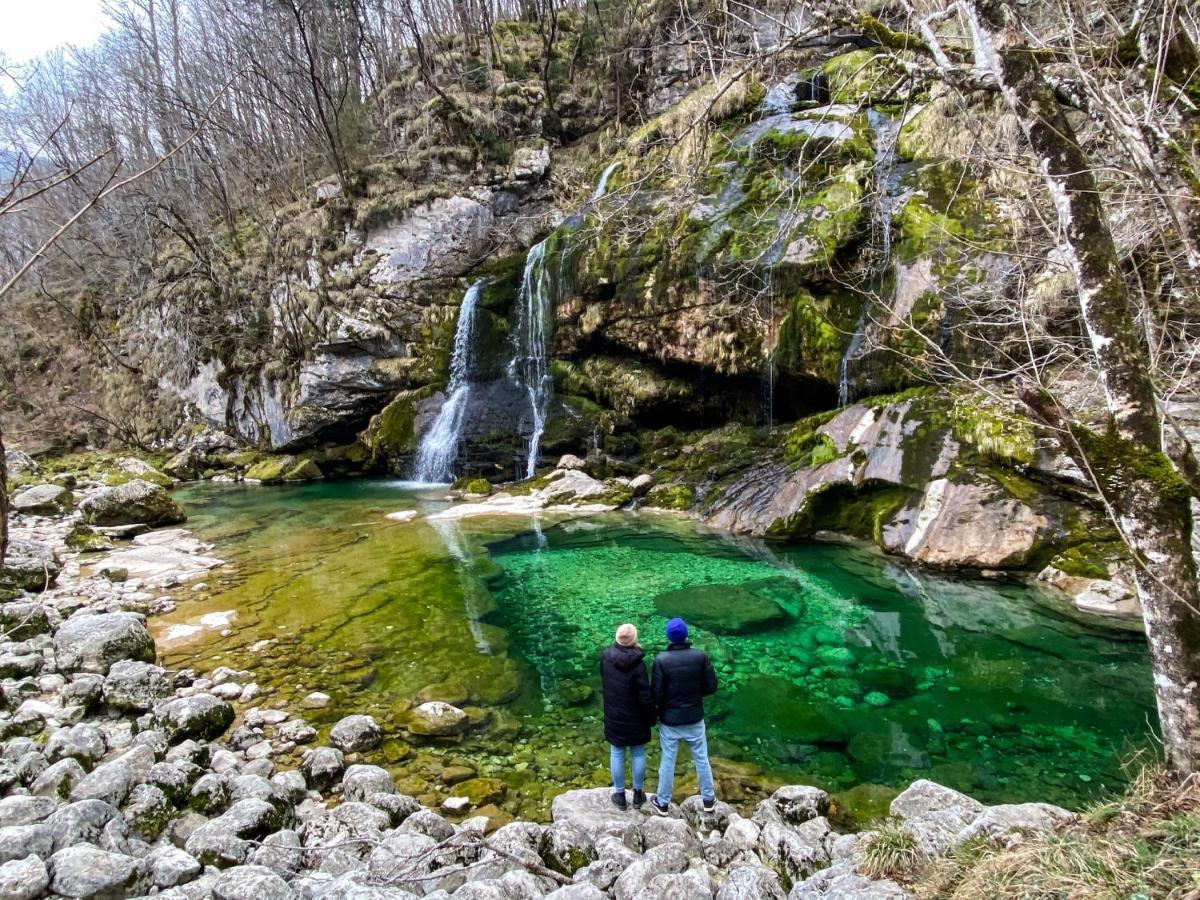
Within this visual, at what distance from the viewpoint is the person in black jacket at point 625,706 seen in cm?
443

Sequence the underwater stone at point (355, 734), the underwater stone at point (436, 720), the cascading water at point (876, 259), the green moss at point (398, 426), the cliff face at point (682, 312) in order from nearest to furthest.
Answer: the underwater stone at point (355, 734)
the underwater stone at point (436, 720)
the cliff face at point (682, 312)
the cascading water at point (876, 259)
the green moss at point (398, 426)

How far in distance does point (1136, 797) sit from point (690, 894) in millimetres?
2248

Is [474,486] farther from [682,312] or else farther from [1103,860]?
[1103,860]

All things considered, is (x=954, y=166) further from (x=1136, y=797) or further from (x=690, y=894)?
(x=690, y=894)

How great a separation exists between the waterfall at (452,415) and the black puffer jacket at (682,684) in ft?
59.2

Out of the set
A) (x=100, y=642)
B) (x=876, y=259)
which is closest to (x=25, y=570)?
(x=100, y=642)

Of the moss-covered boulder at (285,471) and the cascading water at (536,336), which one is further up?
the cascading water at (536,336)

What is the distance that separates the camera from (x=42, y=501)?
1631cm

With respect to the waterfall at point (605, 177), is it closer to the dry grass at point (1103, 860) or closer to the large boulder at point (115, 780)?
the large boulder at point (115, 780)

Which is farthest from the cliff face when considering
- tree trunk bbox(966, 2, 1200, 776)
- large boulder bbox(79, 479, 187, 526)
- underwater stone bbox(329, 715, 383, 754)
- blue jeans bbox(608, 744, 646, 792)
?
large boulder bbox(79, 479, 187, 526)

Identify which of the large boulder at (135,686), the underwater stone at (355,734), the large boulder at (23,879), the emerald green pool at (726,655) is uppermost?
the large boulder at (23,879)

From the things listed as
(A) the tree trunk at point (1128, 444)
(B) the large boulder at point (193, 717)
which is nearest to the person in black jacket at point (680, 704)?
(A) the tree trunk at point (1128, 444)

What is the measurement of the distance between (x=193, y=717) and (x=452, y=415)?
17187mm

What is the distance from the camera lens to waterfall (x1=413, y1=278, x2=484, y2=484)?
21.9 meters
